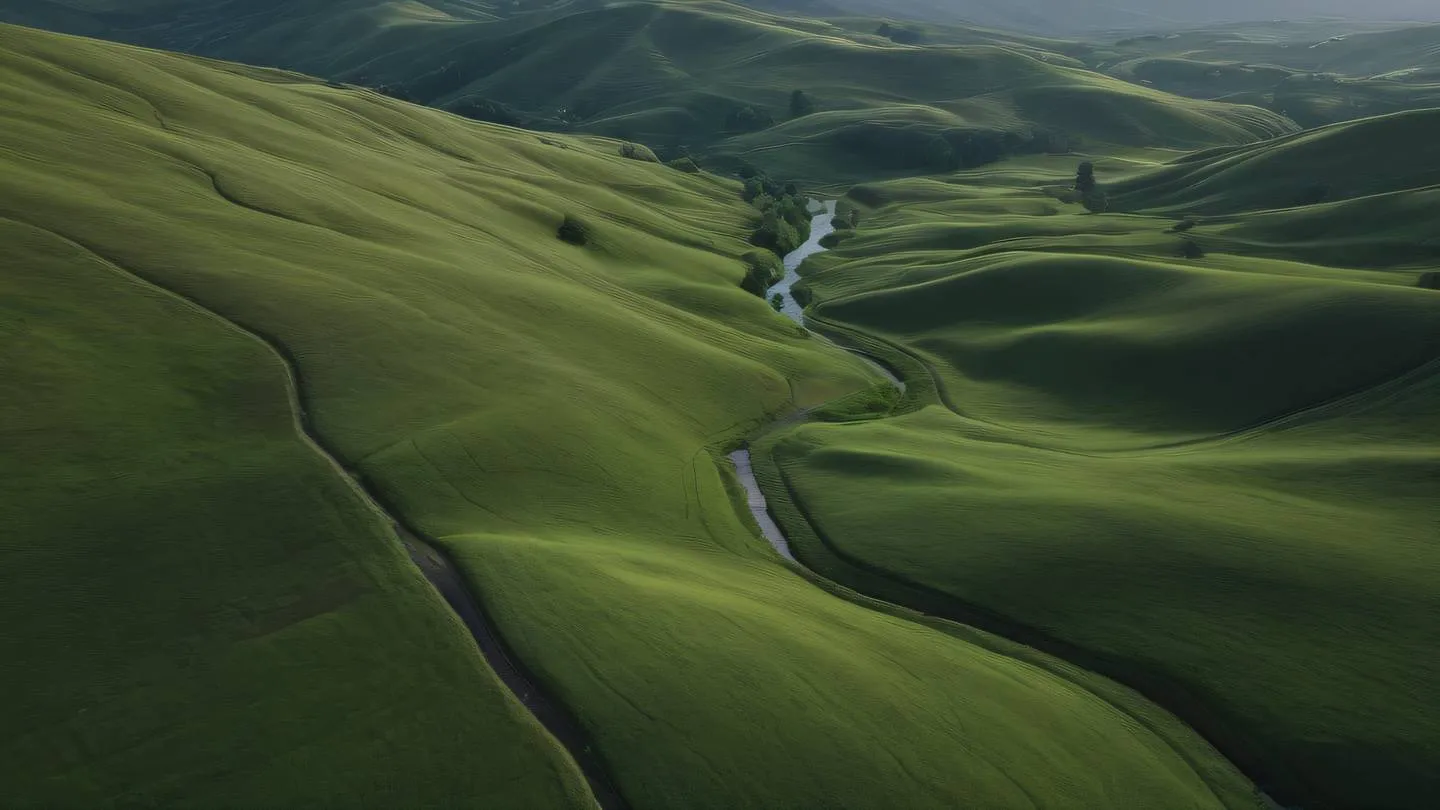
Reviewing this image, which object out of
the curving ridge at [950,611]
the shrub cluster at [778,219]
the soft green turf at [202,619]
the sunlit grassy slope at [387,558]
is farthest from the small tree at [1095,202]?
the soft green turf at [202,619]

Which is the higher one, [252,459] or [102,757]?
[252,459]

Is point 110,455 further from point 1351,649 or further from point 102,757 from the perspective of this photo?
point 1351,649

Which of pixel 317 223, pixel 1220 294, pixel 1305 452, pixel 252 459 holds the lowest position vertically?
pixel 252 459

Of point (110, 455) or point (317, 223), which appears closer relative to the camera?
point (110, 455)

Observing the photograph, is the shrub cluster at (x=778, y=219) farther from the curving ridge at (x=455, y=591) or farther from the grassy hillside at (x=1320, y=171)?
the curving ridge at (x=455, y=591)

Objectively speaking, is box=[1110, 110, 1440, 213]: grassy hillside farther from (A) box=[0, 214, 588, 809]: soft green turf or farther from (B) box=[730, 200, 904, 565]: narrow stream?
(A) box=[0, 214, 588, 809]: soft green turf

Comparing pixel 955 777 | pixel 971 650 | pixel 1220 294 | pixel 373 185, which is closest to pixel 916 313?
pixel 1220 294

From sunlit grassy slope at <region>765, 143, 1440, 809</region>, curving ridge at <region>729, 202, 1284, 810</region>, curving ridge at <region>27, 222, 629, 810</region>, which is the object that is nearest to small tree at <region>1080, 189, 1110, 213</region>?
sunlit grassy slope at <region>765, 143, 1440, 809</region>
